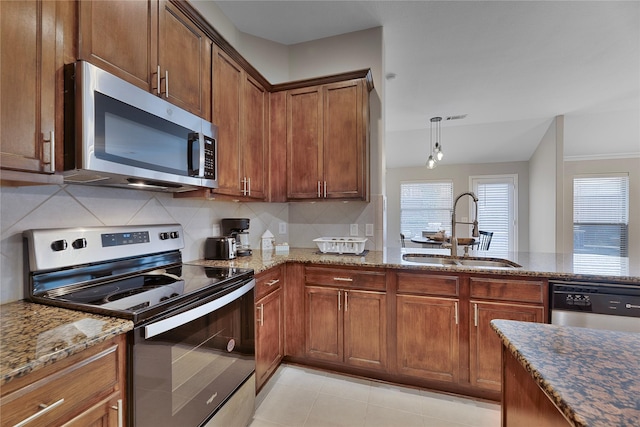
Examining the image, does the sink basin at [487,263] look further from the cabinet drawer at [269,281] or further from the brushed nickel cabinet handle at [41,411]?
the brushed nickel cabinet handle at [41,411]

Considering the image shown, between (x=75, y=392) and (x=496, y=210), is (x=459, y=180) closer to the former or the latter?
(x=496, y=210)

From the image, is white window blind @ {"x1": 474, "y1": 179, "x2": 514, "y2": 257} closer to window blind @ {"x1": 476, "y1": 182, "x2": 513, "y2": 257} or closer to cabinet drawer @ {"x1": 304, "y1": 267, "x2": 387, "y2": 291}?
window blind @ {"x1": 476, "y1": 182, "x2": 513, "y2": 257}

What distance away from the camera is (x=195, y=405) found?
1.19 metres

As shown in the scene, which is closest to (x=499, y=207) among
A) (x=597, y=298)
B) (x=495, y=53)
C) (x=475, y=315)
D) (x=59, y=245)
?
(x=495, y=53)

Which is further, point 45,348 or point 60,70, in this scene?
point 60,70

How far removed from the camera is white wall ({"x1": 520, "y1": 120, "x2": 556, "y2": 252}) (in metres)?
4.69

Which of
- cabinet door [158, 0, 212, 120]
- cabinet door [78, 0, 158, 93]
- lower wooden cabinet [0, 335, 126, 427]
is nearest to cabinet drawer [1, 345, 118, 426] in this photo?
lower wooden cabinet [0, 335, 126, 427]

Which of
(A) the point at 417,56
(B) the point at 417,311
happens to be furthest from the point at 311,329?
(A) the point at 417,56

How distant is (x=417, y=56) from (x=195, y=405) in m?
3.43

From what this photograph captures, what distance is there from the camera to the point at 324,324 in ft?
6.97

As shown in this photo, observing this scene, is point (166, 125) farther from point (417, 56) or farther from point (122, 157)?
point (417, 56)

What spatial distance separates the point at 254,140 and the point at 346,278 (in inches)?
53.8

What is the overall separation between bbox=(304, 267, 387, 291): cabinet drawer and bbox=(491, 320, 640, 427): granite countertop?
3.55ft

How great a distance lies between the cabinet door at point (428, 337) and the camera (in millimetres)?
1845
